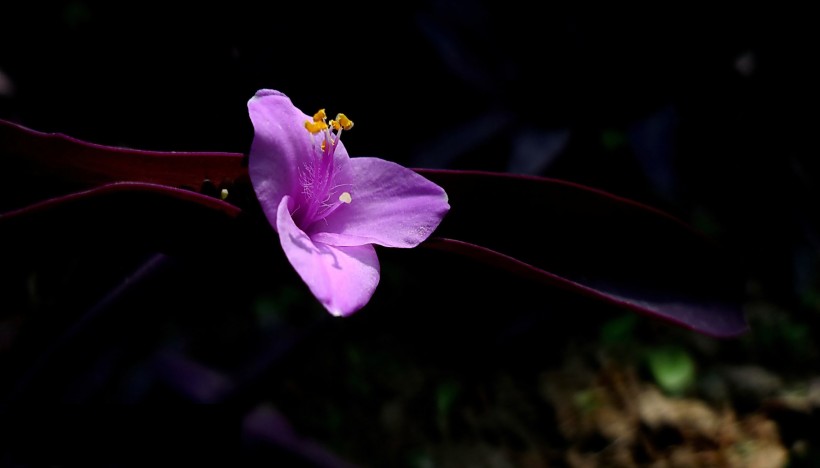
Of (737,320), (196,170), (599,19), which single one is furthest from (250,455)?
(599,19)

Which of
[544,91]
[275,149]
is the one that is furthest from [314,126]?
[544,91]

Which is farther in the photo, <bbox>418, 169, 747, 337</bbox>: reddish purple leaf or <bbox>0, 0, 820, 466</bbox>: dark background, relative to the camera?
<bbox>0, 0, 820, 466</bbox>: dark background

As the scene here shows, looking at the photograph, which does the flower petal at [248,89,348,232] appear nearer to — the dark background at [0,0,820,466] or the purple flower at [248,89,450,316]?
the purple flower at [248,89,450,316]

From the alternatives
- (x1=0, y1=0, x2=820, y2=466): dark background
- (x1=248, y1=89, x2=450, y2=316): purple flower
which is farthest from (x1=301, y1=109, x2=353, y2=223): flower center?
(x1=0, y1=0, x2=820, y2=466): dark background

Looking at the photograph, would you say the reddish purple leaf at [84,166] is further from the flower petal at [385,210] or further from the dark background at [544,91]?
the dark background at [544,91]

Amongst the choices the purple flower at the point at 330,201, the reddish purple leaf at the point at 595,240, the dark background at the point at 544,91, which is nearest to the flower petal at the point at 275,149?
the purple flower at the point at 330,201

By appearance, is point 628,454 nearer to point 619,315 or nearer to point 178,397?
point 619,315

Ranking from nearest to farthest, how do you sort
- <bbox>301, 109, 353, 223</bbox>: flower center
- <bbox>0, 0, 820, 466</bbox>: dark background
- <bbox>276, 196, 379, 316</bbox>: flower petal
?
1. <bbox>276, 196, 379, 316</bbox>: flower petal
2. <bbox>301, 109, 353, 223</bbox>: flower center
3. <bbox>0, 0, 820, 466</bbox>: dark background
